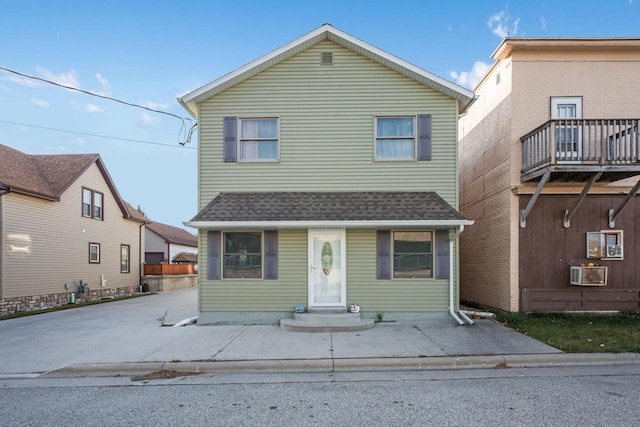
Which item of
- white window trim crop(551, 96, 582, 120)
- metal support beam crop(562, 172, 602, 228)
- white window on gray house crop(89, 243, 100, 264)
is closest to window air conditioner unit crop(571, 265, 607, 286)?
metal support beam crop(562, 172, 602, 228)

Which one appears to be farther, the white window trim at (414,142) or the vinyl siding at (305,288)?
the white window trim at (414,142)

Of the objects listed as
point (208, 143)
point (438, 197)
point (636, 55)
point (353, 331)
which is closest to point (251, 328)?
point (353, 331)

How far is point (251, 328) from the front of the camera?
338 inches

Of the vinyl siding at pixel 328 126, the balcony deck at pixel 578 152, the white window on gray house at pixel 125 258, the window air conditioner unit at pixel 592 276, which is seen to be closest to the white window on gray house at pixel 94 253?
the white window on gray house at pixel 125 258

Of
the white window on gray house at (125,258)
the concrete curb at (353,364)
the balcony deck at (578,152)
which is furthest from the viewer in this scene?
the white window on gray house at (125,258)

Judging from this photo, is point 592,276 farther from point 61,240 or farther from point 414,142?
point 61,240

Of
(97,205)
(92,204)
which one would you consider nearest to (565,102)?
(92,204)

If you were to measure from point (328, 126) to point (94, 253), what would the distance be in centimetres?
1392

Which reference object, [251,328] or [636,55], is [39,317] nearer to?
[251,328]

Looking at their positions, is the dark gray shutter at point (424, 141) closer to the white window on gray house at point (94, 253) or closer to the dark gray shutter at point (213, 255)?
the dark gray shutter at point (213, 255)

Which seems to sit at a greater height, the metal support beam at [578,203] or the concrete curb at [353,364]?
the metal support beam at [578,203]

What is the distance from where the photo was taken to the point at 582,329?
311 inches

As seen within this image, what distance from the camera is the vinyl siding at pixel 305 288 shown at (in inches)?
359

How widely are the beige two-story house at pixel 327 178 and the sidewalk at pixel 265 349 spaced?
0.98m
